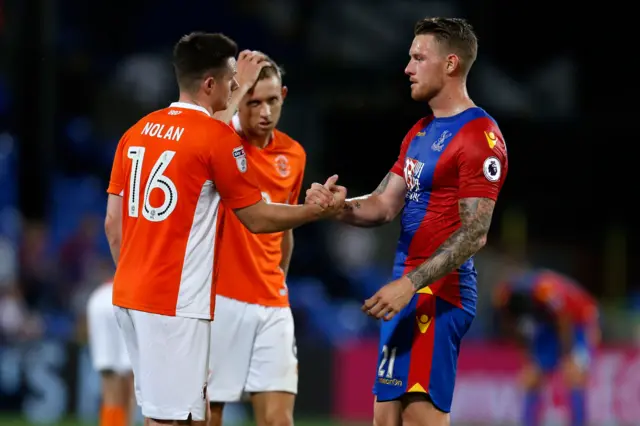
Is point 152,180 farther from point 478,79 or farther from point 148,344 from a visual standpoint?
point 478,79

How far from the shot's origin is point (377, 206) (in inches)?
214

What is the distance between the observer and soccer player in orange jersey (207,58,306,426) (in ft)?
19.0

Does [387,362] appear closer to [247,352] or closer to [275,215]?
[275,215]

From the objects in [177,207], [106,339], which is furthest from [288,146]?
[106,339]

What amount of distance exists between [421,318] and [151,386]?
1.27m

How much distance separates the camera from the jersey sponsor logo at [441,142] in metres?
5.05

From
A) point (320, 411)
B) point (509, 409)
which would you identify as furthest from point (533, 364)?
point (320, 411)

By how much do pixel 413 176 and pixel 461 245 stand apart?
48cm

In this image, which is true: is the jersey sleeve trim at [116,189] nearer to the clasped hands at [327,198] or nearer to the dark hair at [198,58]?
the dark hair at [198,58]

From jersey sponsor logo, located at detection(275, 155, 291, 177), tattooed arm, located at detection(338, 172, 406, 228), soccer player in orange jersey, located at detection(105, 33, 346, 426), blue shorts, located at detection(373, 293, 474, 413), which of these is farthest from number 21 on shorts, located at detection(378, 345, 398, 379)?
jersey sponsor logo, located at detection(275, 155, 291, 177)

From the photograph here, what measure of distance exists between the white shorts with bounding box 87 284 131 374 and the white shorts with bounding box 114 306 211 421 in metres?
3.41

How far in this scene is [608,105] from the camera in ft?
62.2

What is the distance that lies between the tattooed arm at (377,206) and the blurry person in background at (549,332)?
522cm

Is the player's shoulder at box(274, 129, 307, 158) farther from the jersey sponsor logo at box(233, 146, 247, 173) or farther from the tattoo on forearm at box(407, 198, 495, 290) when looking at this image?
the tattoo on forearm at box(407, 198, 495, 290)
